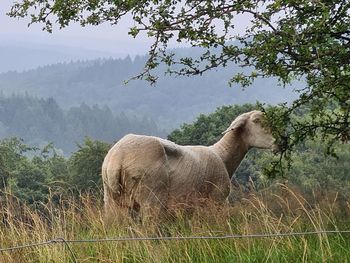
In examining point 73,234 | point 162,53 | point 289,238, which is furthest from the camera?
point 162,53

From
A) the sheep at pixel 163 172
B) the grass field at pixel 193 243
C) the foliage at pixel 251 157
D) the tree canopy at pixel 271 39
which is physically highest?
the tree canopy at pixel 271 39

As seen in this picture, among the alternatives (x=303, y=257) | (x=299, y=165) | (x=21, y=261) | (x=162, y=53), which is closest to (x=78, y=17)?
(x=162, y=53)

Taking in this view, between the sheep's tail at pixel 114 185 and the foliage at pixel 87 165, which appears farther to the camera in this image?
the foliage at pixel 87 165

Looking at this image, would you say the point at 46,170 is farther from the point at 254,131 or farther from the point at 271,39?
the point at 271,39

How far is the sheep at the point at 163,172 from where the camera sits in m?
9.93

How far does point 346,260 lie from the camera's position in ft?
17.2

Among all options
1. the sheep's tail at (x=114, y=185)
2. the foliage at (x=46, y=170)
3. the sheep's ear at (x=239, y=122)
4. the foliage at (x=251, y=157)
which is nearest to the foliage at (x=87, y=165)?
the foliage at (x=46, y=170)

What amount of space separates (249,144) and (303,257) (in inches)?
279

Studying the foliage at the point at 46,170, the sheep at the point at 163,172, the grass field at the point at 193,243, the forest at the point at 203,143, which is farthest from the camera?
the forest at the point at 203,143

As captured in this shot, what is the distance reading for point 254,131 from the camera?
39.5 feet

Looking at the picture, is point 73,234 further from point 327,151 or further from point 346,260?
point 327,151

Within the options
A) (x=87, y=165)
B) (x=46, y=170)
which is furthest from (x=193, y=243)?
(x=46, y=170)

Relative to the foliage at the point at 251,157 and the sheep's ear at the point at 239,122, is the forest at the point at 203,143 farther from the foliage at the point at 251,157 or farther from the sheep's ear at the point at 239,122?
the sheep's ear at the point at 239,122

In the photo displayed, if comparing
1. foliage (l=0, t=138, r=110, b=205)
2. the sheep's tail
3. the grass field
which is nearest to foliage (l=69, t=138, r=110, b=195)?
foliage (l=0, t=138, r=110, b=205)
